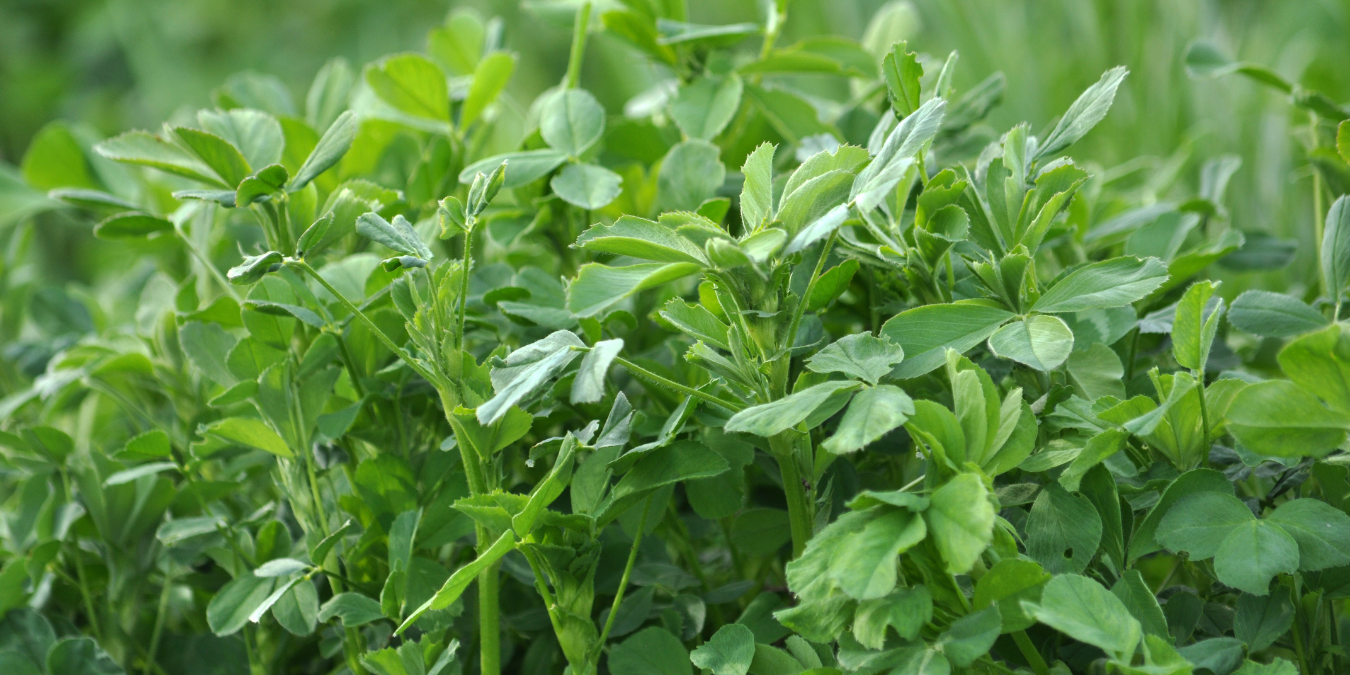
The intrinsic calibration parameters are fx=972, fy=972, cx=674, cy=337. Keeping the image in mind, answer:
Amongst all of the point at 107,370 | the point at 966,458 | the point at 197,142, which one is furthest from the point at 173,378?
the point at 966,458

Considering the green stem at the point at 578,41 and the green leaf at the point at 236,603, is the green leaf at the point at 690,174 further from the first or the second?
the green leaf at the point at 236,603

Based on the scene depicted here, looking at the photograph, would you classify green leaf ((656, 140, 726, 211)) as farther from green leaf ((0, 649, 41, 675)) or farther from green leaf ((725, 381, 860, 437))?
green leaf ((0, 649, 41, 675))

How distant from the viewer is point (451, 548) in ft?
1.59

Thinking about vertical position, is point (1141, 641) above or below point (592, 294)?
below

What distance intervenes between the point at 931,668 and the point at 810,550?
49 millimetres

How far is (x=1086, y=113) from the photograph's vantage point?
1.16ft

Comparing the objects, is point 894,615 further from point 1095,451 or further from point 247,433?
point 247,433

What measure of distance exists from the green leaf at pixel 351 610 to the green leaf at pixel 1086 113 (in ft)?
1.02

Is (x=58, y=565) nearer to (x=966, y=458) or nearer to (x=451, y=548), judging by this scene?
(x=451, y=548)

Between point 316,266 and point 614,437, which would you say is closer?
point 614,437

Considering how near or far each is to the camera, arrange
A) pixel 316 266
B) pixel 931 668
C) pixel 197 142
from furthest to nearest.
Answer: pixel 316 266 → pixel 197 142 → pixel 931 668

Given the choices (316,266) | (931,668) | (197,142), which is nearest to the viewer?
(931,668)

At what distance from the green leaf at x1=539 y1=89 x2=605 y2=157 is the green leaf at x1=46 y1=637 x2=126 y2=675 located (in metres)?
0.32

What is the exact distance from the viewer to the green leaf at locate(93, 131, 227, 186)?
43 cm
